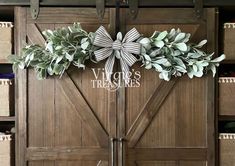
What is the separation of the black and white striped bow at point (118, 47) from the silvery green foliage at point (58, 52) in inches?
2.6

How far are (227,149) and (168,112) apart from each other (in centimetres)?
49

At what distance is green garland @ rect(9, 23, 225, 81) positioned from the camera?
2.12 meters

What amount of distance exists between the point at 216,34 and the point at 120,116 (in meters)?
0.84

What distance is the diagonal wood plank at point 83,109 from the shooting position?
223 centimetres

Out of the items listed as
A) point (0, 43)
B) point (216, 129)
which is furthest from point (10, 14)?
point (216, 129)

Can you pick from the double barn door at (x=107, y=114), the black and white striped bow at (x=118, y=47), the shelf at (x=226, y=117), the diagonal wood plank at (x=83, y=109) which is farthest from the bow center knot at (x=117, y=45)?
the shelf at (x=226, y=117)

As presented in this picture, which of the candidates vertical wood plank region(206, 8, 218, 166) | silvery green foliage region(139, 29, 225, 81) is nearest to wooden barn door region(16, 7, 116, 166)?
silvery green foliage region(139, 29, 225, 81)

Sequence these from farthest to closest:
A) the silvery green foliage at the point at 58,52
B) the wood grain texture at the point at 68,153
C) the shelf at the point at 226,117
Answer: the shelf at the point at 226,117 → the wood grain texture at the point at 68,153 → the silvery green foliage at the point at 58,52

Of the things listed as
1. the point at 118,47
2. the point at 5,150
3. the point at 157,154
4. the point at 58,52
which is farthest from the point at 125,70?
the point at 5,150

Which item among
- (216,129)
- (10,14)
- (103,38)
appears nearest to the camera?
(103,38)

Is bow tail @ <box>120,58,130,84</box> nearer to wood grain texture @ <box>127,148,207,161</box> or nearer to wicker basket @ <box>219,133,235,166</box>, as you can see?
wood grain texture @ <box>127,148,207,161</box>

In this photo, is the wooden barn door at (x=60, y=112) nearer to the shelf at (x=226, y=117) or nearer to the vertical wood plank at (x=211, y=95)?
the vertical wood plank at (x=211, y=95)

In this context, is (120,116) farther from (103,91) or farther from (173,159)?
(173,159)

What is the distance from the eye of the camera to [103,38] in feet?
7.02
